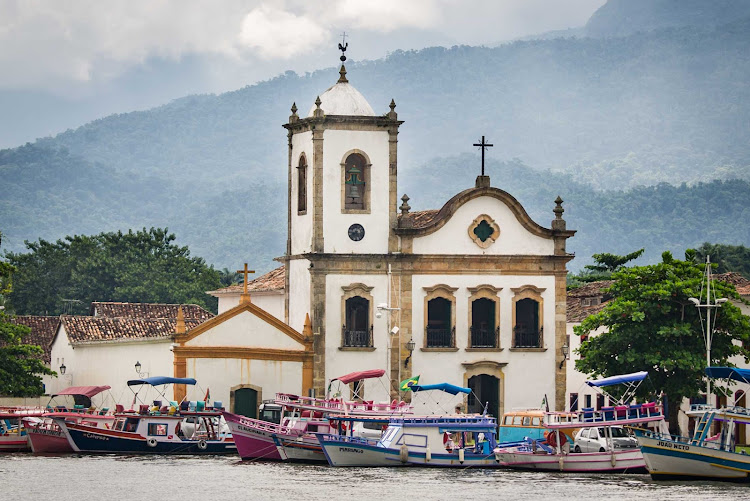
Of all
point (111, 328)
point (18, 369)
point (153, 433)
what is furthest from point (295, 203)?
point (18, 369)

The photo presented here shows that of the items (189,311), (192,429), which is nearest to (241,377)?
(192,429)

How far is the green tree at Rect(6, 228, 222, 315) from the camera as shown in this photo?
114 metres

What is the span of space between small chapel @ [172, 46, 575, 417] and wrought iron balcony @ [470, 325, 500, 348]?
4 centimetres

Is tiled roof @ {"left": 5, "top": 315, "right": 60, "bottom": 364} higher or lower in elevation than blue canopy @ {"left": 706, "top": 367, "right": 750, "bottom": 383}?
higher

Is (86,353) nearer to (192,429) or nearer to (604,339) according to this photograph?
(192,429)

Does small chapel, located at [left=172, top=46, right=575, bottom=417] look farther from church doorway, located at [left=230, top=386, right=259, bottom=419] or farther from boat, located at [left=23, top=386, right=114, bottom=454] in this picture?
boat, located at [left=23, top=386, right=114, bottom=454]

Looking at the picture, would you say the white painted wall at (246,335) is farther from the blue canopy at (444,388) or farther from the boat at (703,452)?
the boat at (703,452)

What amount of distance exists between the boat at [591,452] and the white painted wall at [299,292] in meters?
12.7

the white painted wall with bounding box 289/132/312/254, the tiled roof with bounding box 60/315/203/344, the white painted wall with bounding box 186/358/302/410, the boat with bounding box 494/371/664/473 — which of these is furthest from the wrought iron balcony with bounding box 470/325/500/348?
the tiled roof with bounding box 60/315/203/344

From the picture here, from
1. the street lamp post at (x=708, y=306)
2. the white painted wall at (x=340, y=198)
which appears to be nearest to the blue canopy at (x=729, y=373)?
the street lamp post at (x=708, y=306)

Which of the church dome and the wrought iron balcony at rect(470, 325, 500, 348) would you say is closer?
the wrought iron balcony at rect(470, 325, 500, 348)

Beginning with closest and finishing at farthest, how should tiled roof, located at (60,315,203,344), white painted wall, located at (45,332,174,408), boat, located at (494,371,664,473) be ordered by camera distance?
boat, located at (494,371,664,473)
white painted wall, located at (45,332,174,408)
tiled roof, located at (60,315,203,344)

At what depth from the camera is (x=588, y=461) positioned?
165 ft

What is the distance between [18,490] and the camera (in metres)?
42.0
